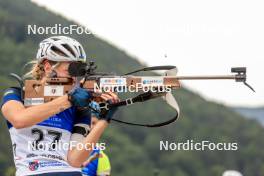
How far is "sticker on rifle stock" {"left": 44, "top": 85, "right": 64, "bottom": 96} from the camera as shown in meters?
7.48

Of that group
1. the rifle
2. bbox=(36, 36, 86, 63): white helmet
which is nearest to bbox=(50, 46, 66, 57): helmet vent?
bbox=(36, 36, 86, 63): white helmet

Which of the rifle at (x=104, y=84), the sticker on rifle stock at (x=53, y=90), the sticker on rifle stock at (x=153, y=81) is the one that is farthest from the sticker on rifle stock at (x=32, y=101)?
the sticker on rifle stock at (x=153, y=81)

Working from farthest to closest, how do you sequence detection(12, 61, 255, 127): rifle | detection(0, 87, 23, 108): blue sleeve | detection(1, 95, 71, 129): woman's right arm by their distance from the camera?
1. detection(12, 61, 255, 127): rifle
2. detection(0, 87, 23, 108): blue sleeve
3. detection(1, 95, 71, 129): woman's right arm

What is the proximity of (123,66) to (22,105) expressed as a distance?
12898cm

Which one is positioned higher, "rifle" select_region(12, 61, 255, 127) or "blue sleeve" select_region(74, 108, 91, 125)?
"rifle" select_region(12, 61, 255, 127)

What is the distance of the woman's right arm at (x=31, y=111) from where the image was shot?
7.14 meters

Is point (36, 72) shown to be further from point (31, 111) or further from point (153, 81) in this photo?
point (153, 81)

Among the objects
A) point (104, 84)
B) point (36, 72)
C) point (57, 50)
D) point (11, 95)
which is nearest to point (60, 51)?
point (57, 50)

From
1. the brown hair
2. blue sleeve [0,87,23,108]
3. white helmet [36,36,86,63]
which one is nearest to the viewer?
blue sleeve [0,87,23,108]

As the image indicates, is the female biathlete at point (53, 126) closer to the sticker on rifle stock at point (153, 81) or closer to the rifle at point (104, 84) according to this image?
the rifle at point (104, 84)

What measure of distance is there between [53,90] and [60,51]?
39 cm

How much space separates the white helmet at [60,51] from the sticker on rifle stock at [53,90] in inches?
10.3

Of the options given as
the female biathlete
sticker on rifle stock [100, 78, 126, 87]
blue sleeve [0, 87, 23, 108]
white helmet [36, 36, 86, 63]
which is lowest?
the female biathlete

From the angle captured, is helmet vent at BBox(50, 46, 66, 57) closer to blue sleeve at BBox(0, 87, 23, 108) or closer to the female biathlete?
the female biathlete
